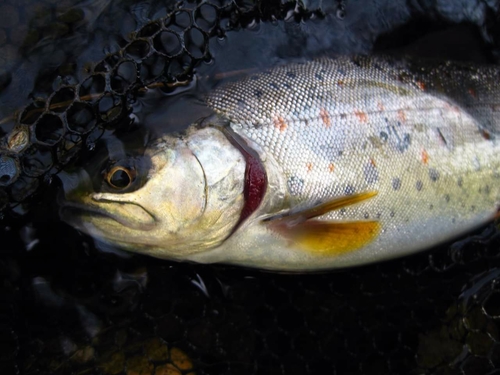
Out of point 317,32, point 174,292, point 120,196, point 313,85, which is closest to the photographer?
point 120,196

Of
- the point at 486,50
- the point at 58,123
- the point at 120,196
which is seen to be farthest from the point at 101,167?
the point at 486,50

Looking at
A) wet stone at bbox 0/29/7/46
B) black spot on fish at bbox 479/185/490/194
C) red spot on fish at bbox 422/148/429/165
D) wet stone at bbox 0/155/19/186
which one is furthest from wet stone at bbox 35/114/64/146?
black spot on fish at bbox 479/185/490/194

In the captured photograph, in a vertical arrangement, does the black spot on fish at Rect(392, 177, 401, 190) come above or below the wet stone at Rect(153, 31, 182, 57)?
below

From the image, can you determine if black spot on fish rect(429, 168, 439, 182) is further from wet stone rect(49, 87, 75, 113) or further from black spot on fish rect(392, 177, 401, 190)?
wet stone rect(49, 87, 75, 113)

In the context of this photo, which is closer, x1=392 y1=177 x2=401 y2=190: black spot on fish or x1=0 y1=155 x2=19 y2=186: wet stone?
x1=0 y1=155 x2=19 y2=186: wet stone

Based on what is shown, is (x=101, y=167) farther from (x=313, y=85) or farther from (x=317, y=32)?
(x=317, y=32)

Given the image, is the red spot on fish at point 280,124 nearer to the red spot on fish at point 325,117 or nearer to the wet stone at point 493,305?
the red spot on fish at point 325,117

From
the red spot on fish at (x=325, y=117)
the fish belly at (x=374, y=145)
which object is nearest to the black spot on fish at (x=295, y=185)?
the fish belly at (x=374, y=145)
